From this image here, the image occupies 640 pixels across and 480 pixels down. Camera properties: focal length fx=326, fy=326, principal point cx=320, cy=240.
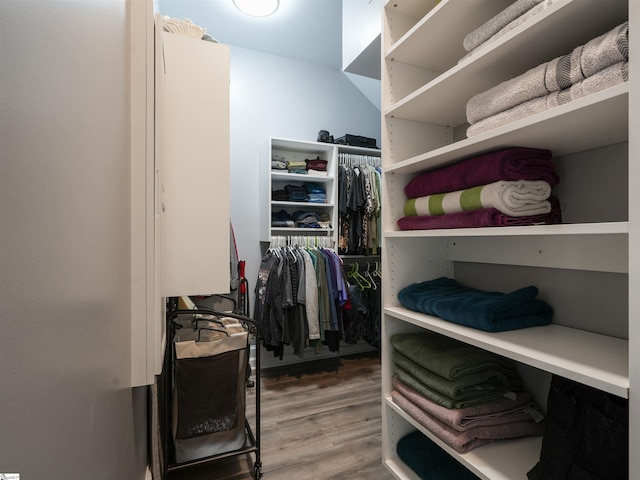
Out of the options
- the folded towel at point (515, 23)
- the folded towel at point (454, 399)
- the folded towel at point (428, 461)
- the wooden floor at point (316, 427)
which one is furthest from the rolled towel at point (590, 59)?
the wooden floor at point (316, 427)

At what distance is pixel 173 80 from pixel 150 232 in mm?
683

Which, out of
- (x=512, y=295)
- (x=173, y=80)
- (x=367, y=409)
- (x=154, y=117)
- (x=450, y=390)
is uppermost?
(x=173, y=80)

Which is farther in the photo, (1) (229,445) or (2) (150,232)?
(1) (229,445)

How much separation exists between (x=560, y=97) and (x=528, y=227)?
331mm

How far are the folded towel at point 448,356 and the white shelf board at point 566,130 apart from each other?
0.72 m

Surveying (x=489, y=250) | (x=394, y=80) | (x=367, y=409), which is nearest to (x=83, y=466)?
(x=489, y=250)

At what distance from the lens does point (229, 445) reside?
1659 mm

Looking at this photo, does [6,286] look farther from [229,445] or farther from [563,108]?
[229,445]

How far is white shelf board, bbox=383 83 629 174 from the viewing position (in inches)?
27.6

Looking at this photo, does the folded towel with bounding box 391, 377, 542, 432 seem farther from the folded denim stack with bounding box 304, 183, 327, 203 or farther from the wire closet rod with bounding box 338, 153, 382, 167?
the wire closet rod with bounding box 338, 153, 382, 167

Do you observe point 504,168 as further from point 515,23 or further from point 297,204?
point 297,204

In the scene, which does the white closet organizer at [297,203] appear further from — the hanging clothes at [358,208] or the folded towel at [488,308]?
the folded towel at [488,308]

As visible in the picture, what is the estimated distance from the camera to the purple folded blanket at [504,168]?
3.19 feet

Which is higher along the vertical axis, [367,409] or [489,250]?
[489,250]
